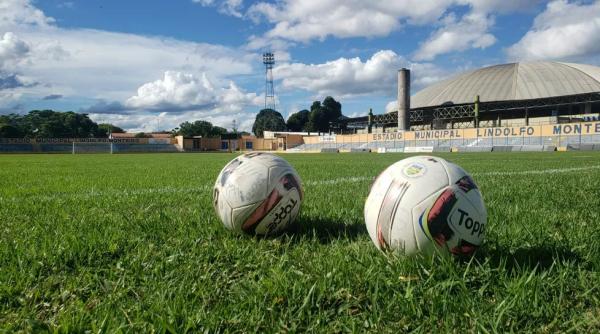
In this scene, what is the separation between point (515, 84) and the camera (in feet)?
261

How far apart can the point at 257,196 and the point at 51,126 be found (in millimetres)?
111803

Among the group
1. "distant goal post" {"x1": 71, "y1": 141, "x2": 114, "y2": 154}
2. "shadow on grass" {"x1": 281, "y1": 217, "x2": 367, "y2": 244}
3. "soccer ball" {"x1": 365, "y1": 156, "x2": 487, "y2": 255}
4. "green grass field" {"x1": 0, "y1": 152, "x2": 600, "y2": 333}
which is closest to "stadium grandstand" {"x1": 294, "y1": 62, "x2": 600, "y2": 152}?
"distant goal post" {"x1": 71, "y1": 141, "x2": 114, "y2": 154}

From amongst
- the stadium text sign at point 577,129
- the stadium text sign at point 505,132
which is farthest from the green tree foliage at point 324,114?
the stadium text sign at point 577,129

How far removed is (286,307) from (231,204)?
1518 millimetres

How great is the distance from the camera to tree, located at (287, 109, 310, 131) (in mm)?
126312

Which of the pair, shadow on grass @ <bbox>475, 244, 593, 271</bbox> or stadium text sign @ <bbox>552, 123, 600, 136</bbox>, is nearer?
shadow on grass @ <bbox>475, 244, 593, 271</bbox>

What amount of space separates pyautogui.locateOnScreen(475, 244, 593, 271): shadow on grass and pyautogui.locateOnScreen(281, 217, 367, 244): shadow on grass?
3.38 feet

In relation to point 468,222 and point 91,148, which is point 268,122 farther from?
point 468,222

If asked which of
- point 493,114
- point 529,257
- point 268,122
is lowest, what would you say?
point 529,257

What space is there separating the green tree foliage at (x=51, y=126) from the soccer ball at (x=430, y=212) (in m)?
104

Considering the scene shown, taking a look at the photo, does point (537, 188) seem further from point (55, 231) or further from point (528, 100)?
point (528, 100)

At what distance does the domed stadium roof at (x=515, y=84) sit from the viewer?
7362 cm

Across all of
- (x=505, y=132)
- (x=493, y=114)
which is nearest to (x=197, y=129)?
(x=493, y=114)

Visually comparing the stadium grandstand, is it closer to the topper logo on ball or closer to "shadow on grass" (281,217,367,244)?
"shadow on grass" (281,217,367,244)
